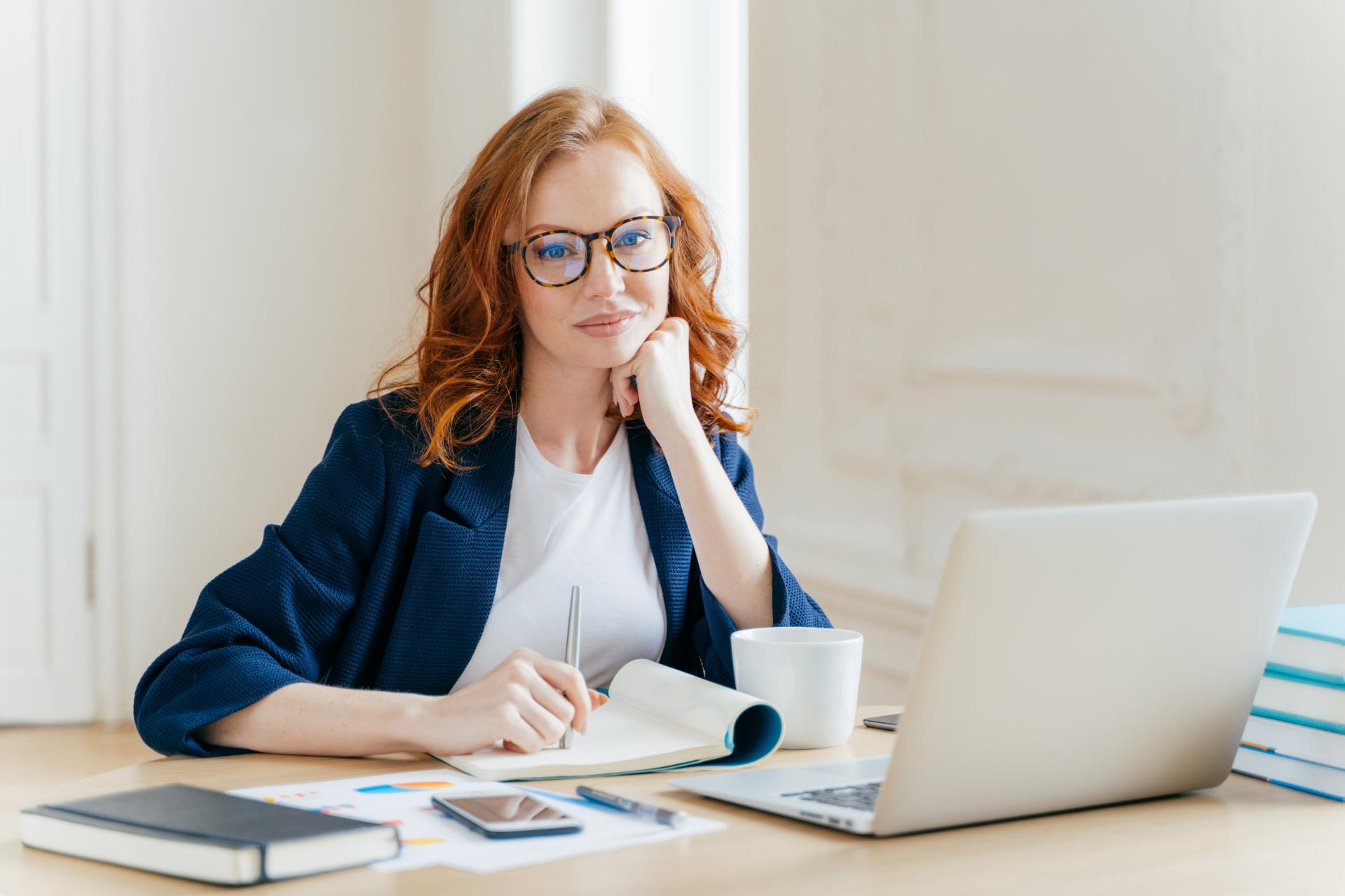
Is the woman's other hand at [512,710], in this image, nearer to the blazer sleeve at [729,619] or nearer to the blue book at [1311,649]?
the blazer sleeve at [729,619]

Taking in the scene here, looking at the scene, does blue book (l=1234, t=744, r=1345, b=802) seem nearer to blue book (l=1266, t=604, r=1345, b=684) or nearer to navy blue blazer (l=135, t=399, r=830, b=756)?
blue book (l=1266, t=604, r=1345, b=684)

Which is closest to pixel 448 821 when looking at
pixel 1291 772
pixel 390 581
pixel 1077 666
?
pixel 1077 666

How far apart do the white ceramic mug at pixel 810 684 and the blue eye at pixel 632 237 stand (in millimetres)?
523

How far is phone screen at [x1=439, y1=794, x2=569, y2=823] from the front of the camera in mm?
948

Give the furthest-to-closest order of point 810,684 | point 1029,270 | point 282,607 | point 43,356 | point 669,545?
point 43,356 → point 1029,270 → point 669,545 → point 282,607 → point 810,684

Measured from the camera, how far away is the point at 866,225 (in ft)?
7.57

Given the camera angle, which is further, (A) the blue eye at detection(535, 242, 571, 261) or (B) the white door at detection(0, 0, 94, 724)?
(B) the white door at detection(0, 0, 94, 724)

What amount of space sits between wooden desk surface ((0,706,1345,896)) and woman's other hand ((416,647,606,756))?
0.40 feet

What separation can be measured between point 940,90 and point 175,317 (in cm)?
244

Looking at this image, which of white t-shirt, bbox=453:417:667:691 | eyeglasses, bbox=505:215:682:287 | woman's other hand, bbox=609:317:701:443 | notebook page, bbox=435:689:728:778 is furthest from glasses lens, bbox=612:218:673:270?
notebook page, bbox=435:689:728:778

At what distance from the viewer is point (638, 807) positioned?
99 cm

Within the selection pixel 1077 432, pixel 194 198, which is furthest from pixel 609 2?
pixel 1077 432

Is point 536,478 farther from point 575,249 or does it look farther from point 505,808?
point 505,808

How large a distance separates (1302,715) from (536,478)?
2.86 feet
